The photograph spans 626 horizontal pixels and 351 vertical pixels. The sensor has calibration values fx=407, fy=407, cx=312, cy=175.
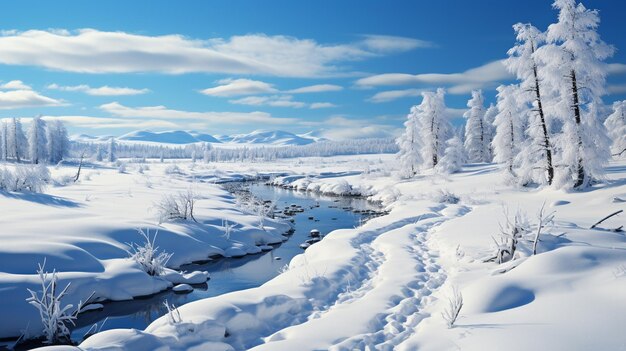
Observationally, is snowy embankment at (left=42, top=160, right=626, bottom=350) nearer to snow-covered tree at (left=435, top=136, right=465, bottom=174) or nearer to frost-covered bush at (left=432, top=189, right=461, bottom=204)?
frost-covered bush at (left=432, top=189, right=461, bottom=204)

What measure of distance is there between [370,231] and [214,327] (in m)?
13.4

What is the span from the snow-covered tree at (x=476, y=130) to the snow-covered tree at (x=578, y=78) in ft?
110

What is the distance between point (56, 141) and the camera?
92.7 meters

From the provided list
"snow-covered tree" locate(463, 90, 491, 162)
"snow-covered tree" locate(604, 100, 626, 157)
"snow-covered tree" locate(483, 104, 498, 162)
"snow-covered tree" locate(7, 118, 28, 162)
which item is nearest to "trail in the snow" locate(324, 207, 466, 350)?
"snow-covered tree" locate(463, 90, 491, 162)

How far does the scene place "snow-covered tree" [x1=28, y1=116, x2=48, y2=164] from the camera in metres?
83.5

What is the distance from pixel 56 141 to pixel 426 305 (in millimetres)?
103747

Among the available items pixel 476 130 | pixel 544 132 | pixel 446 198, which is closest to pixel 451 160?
pixel 446 198

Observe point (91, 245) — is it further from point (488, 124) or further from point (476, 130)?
point (488, 124)

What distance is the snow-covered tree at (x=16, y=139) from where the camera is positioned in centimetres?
8757

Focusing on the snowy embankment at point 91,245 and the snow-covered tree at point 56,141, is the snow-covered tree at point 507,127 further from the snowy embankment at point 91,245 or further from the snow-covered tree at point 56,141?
the snow-covered tree at point 56,141

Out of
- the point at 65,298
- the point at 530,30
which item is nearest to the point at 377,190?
the point at 530,30

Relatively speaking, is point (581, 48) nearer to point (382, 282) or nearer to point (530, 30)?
point (530, 30)

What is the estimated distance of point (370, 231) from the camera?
20547 mm

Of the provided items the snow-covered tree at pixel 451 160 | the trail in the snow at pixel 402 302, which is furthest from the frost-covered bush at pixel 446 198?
the trail in the snow at pixel 402 302
